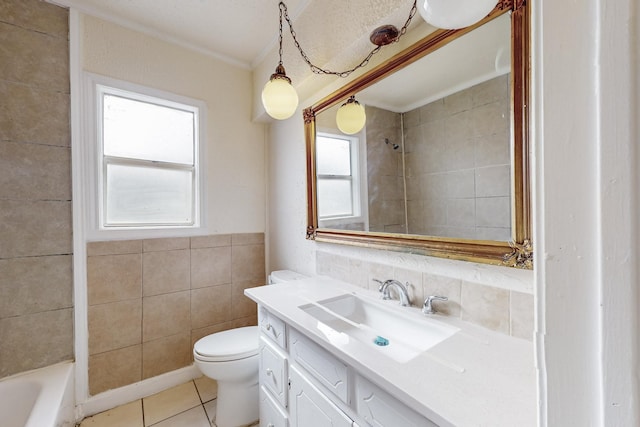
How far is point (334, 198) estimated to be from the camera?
5.53ft

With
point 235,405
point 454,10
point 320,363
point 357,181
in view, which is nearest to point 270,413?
point 235,405

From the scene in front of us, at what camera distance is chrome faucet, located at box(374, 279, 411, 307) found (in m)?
1.19

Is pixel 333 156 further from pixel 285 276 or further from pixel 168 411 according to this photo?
pixel 168 411

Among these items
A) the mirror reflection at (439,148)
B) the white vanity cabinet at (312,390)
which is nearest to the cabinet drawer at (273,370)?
the white vanity cabinet at (312,390)

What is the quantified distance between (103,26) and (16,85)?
621 millimetres

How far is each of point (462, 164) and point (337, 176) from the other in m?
0.75

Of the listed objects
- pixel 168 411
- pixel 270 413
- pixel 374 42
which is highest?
pixel 374 42

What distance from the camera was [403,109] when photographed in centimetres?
128

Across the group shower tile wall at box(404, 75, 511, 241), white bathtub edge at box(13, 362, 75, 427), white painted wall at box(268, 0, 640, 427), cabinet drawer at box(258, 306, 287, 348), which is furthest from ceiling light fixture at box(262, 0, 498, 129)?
white bathtub edge at box(13, 362, 75, 427)

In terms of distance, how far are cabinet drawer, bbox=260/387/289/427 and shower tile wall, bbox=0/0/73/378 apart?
1.27 meters

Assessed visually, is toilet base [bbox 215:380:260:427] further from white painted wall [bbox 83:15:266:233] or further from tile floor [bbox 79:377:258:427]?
white painted wall [bbox 83:15:266:233]

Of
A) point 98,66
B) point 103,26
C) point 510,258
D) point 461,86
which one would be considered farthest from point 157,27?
point 510,258

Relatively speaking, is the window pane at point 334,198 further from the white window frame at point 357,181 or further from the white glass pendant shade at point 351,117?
the white glass pendant shade at point 351,117

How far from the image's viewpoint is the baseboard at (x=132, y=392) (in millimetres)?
1664
